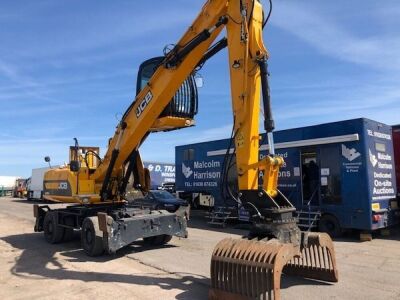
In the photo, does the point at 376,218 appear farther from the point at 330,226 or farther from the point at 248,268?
the point at 248,268

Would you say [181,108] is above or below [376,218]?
above

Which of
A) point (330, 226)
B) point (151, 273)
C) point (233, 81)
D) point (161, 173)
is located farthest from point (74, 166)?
point (161, 173)

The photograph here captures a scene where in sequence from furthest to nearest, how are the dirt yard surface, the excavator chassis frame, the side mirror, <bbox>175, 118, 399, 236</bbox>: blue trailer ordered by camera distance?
<bbox>175, 118, 399, 236</bbox>: blue trailer
the side mirror
the excavator chassis frame
the dirt yard surface

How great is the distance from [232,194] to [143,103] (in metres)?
3.42

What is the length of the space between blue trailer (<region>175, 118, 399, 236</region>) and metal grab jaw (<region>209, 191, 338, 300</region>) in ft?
18.2

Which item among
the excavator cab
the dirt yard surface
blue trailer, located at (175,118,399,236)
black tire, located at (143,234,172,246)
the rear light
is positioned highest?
the excavator cab

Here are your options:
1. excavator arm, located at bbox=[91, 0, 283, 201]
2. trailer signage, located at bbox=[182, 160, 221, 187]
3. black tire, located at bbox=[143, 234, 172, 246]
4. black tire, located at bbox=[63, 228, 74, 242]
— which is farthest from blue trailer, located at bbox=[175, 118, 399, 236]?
black tire, located at bbox=[63, 228, 74, 242]

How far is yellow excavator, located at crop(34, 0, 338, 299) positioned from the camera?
629 cm

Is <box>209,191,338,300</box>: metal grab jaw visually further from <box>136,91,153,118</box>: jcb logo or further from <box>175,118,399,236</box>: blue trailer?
<box>175,118,399,236</box>: blue trailer

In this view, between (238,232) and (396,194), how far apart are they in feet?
16.7

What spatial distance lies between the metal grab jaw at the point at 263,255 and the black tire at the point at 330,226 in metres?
5.58

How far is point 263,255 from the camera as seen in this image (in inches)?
232

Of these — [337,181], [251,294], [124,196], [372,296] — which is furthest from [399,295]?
[124,196]

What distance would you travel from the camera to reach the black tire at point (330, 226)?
12633 mm
